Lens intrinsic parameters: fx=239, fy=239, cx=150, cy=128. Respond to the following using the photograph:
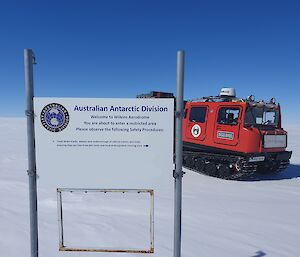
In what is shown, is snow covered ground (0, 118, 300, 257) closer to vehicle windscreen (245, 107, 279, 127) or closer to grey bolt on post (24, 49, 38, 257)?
grey bolt on post (24, 49, 38, 257)

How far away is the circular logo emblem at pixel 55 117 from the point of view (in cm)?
304

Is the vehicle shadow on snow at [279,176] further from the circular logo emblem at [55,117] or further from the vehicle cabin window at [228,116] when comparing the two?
the circular logo emblem at [55,117]

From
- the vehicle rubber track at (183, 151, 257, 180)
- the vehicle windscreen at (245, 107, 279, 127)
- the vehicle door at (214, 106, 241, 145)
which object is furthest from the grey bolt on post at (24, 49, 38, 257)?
the vehicle windscreen at (245, 107, 279, 127)

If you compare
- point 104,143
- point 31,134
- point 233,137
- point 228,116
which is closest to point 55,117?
point 31,134

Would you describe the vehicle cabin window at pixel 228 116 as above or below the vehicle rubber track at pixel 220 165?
A: above

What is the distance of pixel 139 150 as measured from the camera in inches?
121

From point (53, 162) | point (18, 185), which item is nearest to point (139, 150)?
point (53, 162)

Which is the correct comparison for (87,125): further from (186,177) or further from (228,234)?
(186,177)

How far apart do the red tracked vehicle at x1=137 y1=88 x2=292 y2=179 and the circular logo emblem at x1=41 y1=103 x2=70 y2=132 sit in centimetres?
673

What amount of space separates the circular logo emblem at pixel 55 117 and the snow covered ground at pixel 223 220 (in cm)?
203

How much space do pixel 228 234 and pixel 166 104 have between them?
9.37 ft

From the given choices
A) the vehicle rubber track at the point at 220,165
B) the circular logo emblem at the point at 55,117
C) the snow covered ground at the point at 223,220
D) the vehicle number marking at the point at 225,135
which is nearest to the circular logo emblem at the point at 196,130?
the vehicle rubber track at the point at 220,165

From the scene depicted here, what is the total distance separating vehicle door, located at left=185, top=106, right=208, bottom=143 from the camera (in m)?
9.62

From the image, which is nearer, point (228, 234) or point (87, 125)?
point (87, 125)
